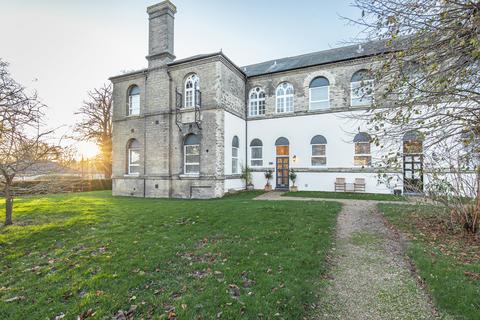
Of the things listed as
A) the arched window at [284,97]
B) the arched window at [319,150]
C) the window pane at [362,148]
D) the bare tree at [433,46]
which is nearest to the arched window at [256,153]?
the arched window at [284,97]

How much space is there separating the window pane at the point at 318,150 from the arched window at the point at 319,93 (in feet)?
9.04

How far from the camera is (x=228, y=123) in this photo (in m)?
16.9

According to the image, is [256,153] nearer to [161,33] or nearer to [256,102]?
[256,102]

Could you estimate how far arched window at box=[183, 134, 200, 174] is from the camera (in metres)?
16.5

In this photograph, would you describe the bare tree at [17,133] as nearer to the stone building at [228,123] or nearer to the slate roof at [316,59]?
the stone building at [228,123]

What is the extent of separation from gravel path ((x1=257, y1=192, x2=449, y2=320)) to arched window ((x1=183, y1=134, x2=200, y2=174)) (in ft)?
37.4

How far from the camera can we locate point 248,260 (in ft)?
16.9

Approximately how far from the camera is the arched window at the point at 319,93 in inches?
682

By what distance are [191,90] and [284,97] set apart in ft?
23.0

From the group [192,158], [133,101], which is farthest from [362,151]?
[133,101]

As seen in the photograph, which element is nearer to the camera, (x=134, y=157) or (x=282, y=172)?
(x=282, y=172)

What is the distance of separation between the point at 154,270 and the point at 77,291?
1.29 m

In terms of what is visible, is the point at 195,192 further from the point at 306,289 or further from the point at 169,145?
the point at 306,289

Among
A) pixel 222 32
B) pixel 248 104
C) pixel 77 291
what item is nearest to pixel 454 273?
pixel 77 291
